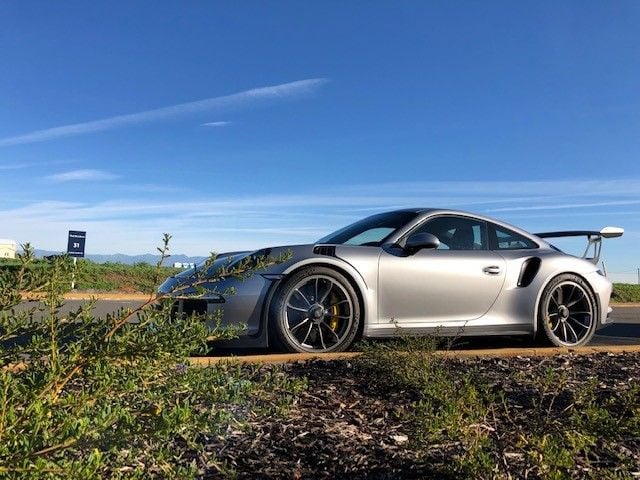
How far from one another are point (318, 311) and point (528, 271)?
2.24 m

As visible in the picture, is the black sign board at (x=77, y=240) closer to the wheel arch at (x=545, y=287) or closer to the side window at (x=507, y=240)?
the side window at (x=507, y=240)

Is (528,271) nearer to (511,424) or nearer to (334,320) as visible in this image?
(334,320)

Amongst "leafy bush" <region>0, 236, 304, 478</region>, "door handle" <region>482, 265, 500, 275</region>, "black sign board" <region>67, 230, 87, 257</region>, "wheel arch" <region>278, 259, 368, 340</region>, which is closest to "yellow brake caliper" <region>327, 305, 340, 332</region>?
"wheel arch" <region>278, 259, 368, 340</region>

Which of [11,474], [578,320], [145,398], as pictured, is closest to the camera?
[11,474]

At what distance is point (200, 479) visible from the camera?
6.95 ft

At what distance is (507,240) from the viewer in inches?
230

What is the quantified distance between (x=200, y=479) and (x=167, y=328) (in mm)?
647

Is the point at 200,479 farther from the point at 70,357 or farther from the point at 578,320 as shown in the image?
the point at 578,320

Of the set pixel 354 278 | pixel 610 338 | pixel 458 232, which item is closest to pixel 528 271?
pixel 458 232

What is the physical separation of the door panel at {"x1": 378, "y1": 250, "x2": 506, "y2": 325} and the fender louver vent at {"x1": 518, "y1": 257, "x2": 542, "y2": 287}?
0.23 m

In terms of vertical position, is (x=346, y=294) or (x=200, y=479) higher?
(x=346, y=294)

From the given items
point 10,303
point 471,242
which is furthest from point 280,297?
point 10,303

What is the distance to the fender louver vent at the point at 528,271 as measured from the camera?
5.52 m

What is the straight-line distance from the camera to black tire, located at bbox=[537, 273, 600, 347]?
5.52m
